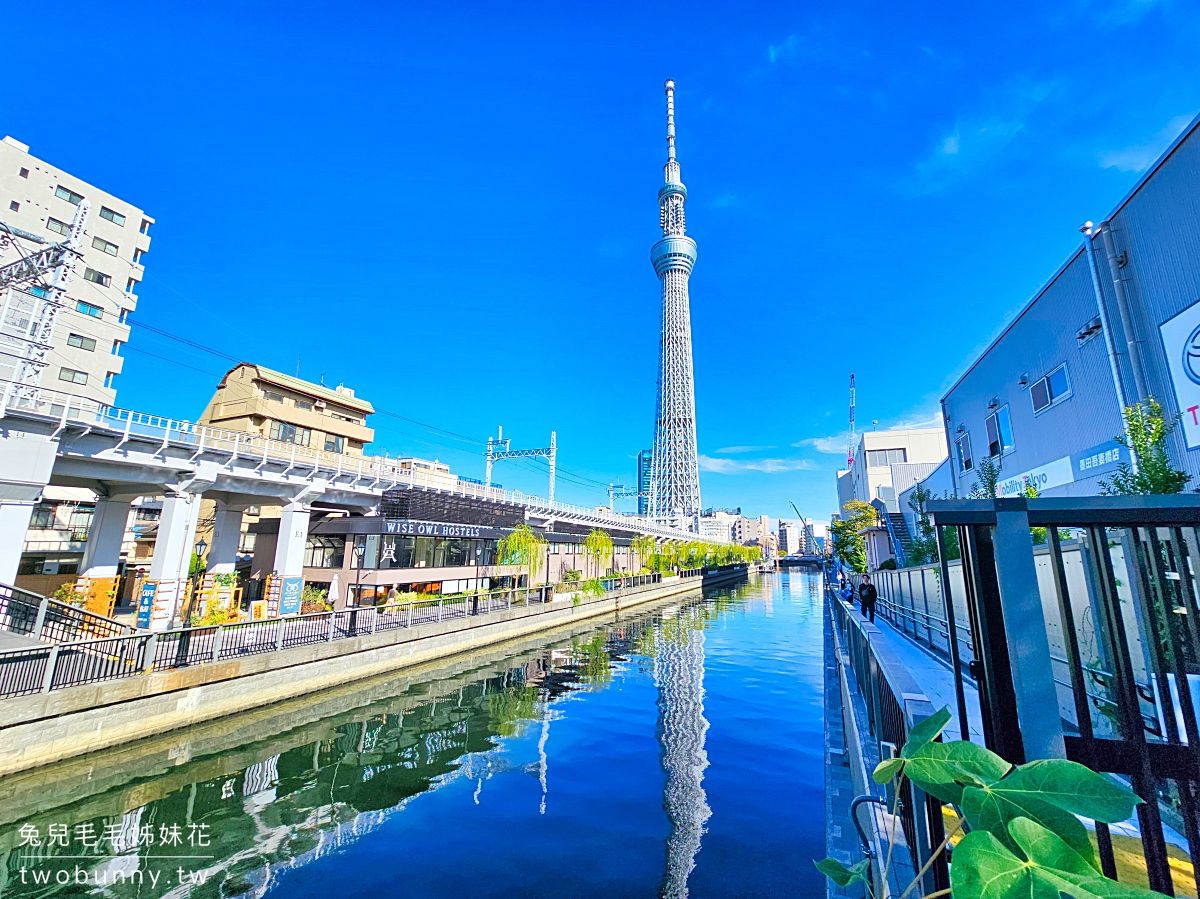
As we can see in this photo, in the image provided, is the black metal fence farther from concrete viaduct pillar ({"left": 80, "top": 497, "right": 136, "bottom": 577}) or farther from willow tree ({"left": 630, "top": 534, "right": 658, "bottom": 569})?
willow tree ({"left": 630, "top": 534, "right": 658, "bottom": 569})

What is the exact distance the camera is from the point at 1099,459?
15.1 metres

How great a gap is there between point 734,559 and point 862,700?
10436 centimetres

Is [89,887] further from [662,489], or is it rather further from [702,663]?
[662,489]

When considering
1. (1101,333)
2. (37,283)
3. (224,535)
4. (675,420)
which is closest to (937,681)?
(1101,333)

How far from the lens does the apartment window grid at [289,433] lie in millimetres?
37406

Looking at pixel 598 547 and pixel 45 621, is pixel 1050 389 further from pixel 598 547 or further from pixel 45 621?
pixel 598 547

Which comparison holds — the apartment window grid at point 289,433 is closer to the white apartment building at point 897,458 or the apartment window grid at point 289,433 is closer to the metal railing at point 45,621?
the metal railing at point 45,621

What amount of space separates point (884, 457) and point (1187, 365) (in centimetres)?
4619

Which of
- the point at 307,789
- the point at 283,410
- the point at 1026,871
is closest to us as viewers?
the point at 1026,871

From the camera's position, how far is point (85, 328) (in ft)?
112

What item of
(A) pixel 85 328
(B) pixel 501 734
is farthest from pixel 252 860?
(A) pixel 85 328

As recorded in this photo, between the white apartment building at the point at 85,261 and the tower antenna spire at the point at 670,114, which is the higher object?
the tower antenna spire at the point at 670,114

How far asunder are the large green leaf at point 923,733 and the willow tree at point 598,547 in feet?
158

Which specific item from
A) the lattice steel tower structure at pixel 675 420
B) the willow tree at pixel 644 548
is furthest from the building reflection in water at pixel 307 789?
the lattice steel tower structure at pixel 675 420
